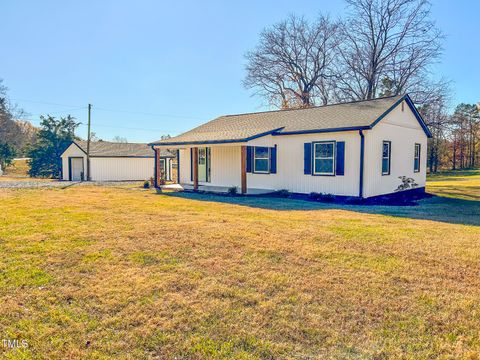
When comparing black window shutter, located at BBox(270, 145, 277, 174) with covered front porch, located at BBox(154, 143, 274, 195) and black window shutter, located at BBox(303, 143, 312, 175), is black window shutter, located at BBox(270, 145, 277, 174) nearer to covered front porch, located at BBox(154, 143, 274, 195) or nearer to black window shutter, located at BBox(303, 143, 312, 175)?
covered front porch, located at BBox(154, 143, 274, 195)

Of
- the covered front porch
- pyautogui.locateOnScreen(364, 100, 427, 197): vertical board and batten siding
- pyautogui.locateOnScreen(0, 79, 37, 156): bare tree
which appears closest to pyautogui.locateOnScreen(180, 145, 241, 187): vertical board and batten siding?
the covered front porch

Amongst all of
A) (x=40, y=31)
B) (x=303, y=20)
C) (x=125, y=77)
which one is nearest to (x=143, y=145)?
(x=125, y=77)

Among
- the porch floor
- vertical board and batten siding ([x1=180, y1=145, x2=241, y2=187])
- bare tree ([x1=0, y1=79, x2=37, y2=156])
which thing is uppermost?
bare tree ([x1=0, y1=79, x2=37, y2=156])

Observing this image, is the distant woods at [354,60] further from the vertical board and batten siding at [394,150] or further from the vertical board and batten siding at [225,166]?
the vertical board and batten siding at [225,166]

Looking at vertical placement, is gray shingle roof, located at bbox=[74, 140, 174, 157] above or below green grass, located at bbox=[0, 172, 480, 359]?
above

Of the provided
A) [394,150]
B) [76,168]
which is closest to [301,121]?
[394,150]

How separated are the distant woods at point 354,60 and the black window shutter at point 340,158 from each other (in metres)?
16.8

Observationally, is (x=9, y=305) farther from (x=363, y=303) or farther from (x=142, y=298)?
(x=363, y=303)

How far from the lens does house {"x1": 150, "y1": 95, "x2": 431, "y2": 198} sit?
1191 cm

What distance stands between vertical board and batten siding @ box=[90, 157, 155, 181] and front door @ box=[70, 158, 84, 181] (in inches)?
59.8

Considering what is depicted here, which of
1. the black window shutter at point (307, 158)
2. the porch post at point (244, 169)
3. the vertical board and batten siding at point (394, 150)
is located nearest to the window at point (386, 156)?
the vertical board and batten siding at point (394, 150)

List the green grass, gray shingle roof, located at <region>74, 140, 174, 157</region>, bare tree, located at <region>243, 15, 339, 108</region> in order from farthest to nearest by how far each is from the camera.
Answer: bare tree, located at <region>243, 15, 339, 108</region>, gray shingle roof, located at <region>74, 140, 174, 157</region>, the green grass

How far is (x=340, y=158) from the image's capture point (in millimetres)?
12031

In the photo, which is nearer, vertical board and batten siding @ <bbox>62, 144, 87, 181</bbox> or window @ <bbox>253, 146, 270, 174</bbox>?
window @ <bbox>253, 146, 270, 174</bbox>
